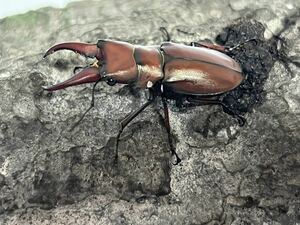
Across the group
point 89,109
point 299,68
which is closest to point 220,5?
point 299,68

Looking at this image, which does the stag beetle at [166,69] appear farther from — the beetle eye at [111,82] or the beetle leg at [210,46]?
the beetle leg at [210,46]

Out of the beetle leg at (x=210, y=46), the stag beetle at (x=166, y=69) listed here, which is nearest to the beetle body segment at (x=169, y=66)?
the stag beetle at (x=166, y=69)

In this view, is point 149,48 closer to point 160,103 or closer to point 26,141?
point 160,103

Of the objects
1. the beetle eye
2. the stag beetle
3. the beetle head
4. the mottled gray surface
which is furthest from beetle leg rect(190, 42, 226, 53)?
the beetle eye

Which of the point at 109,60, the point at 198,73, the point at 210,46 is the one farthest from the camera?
the point at 210,46

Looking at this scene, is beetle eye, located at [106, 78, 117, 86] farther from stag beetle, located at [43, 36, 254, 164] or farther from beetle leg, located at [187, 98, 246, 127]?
beetle leg, located at [187, 98, 246, 127]

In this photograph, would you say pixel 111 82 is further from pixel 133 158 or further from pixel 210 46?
pixel 210 46

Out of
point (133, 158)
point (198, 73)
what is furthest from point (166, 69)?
point (133, 158)
